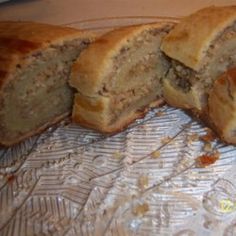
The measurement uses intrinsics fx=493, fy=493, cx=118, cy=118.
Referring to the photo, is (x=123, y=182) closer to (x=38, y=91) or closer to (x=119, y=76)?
(x=119, y=76)

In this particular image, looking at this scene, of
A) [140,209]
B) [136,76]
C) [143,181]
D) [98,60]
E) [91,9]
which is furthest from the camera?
[91,9]

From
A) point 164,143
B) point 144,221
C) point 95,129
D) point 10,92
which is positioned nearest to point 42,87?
point 10,92

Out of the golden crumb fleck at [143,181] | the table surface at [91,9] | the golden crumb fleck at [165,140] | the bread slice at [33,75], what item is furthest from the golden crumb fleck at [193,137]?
the table surface at [91,9]

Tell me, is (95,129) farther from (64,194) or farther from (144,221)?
(144,221)

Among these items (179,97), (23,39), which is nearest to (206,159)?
(179,97)

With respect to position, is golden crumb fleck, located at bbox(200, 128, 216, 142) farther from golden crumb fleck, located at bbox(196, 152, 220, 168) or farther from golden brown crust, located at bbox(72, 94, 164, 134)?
golden brown crust, located at bbox(72, 94, 164, 134)

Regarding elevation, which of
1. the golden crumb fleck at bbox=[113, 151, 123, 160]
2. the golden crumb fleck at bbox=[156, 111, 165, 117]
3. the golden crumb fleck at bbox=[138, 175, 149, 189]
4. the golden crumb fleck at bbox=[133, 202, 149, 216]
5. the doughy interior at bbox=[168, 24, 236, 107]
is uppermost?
the doughy interior at bbox=[168, 24, 236, 107]

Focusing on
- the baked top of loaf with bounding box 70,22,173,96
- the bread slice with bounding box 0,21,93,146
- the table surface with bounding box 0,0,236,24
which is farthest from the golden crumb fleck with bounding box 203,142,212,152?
the table surface with bounding box 0,0,236,24
